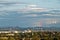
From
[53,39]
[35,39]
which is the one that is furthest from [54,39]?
[35,39]

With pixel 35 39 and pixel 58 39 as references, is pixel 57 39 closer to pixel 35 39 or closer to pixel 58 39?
pixel 58 39

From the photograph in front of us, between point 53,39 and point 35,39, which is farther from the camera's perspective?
point 53,39

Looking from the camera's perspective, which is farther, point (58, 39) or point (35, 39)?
point (58, 39)

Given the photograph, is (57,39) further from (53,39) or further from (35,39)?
(35,39)

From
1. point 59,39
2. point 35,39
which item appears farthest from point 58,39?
point 35,39

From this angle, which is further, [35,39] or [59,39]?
[59,39]

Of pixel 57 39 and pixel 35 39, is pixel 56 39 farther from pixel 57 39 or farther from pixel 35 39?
pixel 35 39

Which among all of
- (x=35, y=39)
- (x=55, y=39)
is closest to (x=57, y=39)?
(x=55, y=39)
